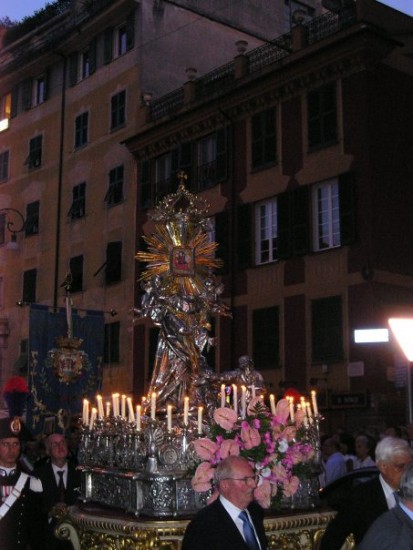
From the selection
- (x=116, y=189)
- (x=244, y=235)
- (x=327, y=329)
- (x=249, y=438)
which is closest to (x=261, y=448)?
(x=249, y=438)

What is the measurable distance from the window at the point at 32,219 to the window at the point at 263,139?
12.3 m

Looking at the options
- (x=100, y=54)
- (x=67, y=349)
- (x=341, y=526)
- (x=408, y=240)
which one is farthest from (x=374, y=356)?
(x=100, y=54)

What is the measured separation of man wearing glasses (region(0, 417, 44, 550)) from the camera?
6328 millimetres

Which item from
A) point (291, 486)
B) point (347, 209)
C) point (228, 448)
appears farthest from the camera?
point (347, 209)

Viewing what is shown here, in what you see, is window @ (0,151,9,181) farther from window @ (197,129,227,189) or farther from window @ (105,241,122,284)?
window @ (197,129,227,189)

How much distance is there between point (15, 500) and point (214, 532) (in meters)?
2.38

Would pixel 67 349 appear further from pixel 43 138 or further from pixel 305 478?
pixel 43 138

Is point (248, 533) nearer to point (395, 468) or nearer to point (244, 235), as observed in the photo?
point (395, 468)

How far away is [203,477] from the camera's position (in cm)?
609

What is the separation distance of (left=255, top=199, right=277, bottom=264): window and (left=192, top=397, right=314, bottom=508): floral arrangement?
57.4 feet

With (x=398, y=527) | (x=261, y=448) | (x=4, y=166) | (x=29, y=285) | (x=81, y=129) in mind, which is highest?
(x=81, y=129)

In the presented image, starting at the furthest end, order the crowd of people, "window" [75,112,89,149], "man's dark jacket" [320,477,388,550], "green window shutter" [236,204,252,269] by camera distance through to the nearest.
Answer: "window" [75,112,89,149] → "green window shutter" [236,204,252,269] → "man's dark jacket" [320,477,388,550] → the crowd of people

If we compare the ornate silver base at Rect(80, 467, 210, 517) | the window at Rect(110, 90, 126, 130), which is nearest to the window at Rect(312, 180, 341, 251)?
the window at Rect(110, 90, 126, 130)

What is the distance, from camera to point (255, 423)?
6539 mm
